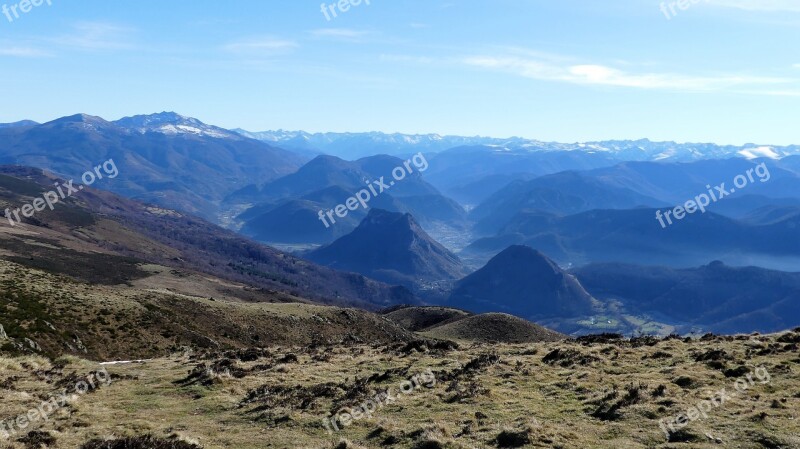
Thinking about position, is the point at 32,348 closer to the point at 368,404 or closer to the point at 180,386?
the point at 180,386

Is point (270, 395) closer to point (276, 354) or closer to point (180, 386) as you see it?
point (180, 386)

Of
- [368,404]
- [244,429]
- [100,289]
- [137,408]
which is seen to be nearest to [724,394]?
[368,404]

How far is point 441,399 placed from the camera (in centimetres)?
2988

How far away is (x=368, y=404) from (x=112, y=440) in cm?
1219

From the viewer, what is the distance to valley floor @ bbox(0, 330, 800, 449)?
23.2m

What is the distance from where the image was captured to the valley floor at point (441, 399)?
23250 mm

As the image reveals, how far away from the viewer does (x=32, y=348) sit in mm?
48781

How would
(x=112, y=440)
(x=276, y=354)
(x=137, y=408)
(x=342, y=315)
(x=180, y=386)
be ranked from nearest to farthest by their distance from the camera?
(x=112, y=440) < (x=137, y=408) < (x=180, y=386) < (x=276, y=354) < (x=342, y=315)

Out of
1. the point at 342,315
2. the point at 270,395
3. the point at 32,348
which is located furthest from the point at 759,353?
the point at 342,315

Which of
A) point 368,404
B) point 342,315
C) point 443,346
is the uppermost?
point 368,404

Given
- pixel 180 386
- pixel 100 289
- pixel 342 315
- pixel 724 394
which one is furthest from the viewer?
pixel 342 315

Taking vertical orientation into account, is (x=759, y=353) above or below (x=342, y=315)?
above

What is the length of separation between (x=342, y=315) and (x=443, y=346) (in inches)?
1901

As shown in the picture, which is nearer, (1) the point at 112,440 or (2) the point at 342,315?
(1) the point at 112,440
